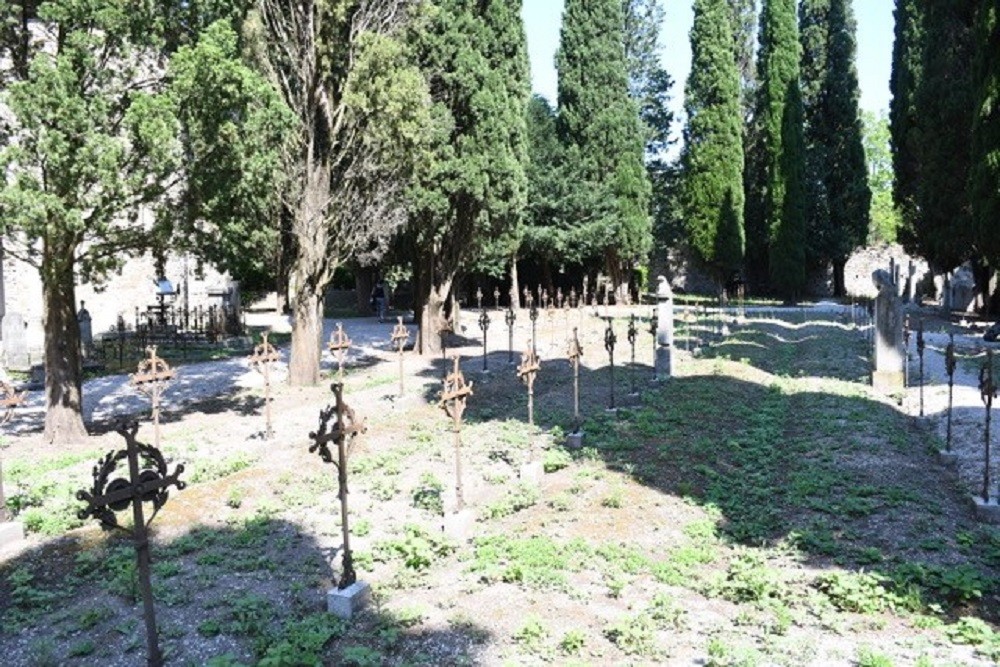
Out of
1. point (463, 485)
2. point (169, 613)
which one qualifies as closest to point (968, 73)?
point (463, 485)

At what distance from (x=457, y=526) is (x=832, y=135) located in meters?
36.2

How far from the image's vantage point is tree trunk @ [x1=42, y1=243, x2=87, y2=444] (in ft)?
33.2

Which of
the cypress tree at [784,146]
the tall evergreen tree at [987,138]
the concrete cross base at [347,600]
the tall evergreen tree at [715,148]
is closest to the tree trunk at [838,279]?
the cypress tree at [784,146]

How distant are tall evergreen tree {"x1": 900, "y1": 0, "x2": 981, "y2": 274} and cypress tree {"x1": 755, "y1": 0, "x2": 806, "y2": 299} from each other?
10.1 metres

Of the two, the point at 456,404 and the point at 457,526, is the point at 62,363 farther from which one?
the point at 457,526

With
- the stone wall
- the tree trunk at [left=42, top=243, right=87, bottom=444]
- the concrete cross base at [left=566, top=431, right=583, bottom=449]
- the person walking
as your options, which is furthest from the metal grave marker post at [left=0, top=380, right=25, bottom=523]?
the person walking

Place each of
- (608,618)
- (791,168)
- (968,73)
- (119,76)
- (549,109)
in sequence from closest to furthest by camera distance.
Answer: (608,618), (119,76), (968,73), (791,168), (549,109)

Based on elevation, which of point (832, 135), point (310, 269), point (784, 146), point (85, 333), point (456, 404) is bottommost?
point (456, 404)

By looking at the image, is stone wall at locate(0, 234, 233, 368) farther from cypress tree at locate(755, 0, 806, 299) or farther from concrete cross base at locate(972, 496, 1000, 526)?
cypress tree at locate(755, 0, 806, 299)

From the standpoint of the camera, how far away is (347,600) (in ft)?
16.9

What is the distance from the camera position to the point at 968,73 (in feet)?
75.2

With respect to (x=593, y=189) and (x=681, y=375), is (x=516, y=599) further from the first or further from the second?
(x=593, y=189)

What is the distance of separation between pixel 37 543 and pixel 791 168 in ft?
110

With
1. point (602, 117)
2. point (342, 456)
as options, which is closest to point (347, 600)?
point (342, 456)
